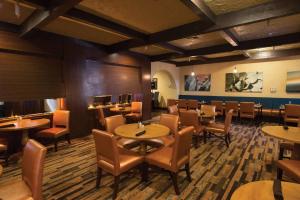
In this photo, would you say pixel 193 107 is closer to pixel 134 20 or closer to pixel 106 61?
pixel 106 61

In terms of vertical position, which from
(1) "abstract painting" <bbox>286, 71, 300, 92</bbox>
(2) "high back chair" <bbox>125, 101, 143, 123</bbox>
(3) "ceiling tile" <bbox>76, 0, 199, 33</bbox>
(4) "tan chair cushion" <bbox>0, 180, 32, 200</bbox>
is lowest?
(4) "tan chair cushion" <bbox>0, 180, 32, 200</bbox>

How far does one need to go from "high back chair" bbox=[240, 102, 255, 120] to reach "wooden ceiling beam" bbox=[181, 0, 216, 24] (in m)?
4.21

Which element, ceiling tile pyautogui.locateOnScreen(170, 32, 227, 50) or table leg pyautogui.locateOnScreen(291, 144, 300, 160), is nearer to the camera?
table leg pyautogui.locateOnScreen(291, 144, 300, 160)

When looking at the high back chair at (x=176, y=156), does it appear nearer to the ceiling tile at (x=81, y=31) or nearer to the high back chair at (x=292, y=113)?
the ceiling tile at (x=81, y=31)

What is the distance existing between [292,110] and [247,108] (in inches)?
49.8

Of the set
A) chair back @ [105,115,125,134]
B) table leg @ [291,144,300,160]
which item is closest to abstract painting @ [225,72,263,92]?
table leg @ [291,144,300,160]

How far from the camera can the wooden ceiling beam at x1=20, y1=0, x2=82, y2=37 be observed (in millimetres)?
2389

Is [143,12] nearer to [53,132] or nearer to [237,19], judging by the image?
[237,19]

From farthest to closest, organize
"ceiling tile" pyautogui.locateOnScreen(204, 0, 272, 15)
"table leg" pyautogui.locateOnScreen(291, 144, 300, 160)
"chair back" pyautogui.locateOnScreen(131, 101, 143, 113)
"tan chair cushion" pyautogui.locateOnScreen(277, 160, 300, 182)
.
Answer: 1. "chair back" pyautogui.locateOnScreen(131, 101, 143, 113)
2. "ceiling tile" pyautogui.locateOnScreen(204, 0, 272, 15)
3. "table leg" pyautogui.locateOnScreen(291, 144, 300, 160)
4. "tan chair cushion" pyautogui.locateOnScreen(277, 160, 300, 182)

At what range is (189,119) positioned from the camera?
13.1 ft

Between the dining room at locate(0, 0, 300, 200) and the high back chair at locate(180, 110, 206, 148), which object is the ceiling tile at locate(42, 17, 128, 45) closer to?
the dining room at locate(0, 0, 300, 200)

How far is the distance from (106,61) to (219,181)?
4.65 metres

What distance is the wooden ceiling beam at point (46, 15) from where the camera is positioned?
239 cm

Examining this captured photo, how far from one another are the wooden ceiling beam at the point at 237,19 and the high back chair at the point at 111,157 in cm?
266
